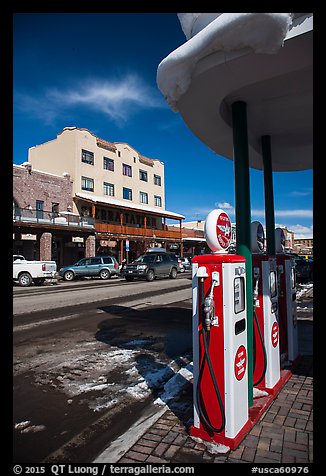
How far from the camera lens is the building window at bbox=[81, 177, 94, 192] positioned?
109 ft

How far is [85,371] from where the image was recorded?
499cm

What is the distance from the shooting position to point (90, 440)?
10.3ft

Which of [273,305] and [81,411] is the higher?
[273,305]

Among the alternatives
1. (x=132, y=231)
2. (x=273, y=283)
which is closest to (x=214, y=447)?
(x=273, y=283)

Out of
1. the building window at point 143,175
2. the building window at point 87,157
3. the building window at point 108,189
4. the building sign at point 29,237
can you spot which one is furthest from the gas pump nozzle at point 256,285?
the building window at point 143,175

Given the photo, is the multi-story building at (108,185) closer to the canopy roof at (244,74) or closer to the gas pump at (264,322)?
the canopy roof at (244,74)

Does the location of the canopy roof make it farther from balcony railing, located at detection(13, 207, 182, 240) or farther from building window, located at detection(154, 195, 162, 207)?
building window, located at detection(154, 195, 162, 207)

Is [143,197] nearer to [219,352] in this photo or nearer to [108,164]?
[108,164]

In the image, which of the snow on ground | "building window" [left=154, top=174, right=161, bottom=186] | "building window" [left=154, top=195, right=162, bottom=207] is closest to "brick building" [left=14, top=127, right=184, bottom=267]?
"building window" [left=154, top=195, right=162, bottom=207]
